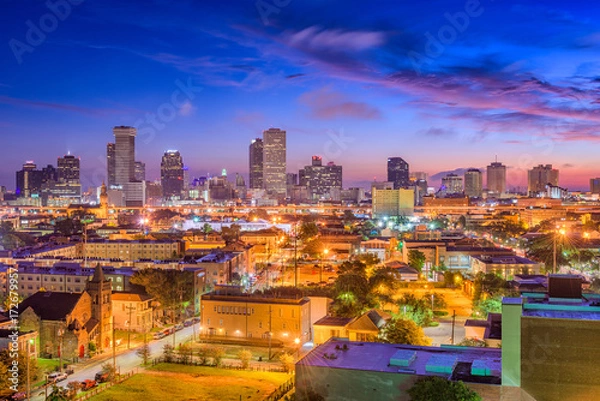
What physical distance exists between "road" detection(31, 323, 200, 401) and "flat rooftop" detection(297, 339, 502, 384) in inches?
319

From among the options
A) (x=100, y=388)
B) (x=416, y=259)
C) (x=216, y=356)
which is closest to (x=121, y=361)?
(x=100, y=388)

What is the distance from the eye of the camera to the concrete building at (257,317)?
894 inches

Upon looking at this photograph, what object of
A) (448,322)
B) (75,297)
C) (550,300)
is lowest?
(448,322)

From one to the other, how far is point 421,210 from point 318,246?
100882 millimetres

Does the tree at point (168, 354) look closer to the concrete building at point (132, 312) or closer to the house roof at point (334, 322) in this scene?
the concrete building at point (132, 312)

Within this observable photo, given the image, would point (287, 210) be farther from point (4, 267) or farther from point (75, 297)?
point (75, 297)

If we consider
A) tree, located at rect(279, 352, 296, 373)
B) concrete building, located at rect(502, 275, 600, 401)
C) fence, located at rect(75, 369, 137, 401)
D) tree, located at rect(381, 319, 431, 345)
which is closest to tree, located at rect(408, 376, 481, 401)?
concrete building, located at rect(502, 275, 600, 401)

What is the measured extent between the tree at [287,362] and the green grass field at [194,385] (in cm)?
39

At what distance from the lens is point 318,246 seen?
52.1 metres

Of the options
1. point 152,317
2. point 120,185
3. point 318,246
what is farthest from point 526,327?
point 120,185

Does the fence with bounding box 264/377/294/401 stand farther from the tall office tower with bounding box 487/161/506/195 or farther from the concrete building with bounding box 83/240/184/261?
the tall office tower with bounding box 487/161/506/195

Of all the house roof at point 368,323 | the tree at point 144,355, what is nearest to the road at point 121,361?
the tree at point 144,355

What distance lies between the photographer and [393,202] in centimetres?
12444

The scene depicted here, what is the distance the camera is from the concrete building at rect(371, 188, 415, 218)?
12388cm
